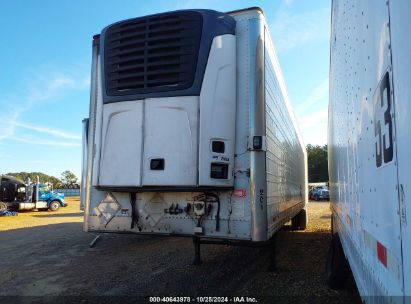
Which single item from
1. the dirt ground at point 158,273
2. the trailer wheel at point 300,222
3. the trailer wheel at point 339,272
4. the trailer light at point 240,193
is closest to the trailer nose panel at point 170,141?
the trailer light at point 240,193

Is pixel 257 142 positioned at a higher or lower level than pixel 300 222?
higher

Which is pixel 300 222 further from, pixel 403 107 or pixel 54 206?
pixel 54 206

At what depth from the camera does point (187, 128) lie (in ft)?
16.2

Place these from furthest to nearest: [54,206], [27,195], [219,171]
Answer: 1. [54,206]
2. [27,195]
3. [219,171]

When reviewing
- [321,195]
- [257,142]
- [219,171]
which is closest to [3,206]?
[219,171]

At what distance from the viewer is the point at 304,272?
6.63 metres

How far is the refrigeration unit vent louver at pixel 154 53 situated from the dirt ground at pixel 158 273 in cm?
310

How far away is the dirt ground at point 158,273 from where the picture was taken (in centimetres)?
547

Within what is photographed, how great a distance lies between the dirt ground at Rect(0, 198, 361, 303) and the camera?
547 cm

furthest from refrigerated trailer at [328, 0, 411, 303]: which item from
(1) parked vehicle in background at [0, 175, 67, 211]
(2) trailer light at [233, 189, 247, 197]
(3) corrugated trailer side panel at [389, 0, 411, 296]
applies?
(1) parked vehicle in background at [0, 175, 67, 211]

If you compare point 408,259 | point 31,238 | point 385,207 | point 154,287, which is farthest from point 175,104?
point 31,238

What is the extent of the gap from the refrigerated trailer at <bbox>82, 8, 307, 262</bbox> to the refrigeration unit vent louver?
0.05 feet

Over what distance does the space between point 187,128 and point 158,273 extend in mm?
3255

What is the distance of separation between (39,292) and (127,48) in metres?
4.11
